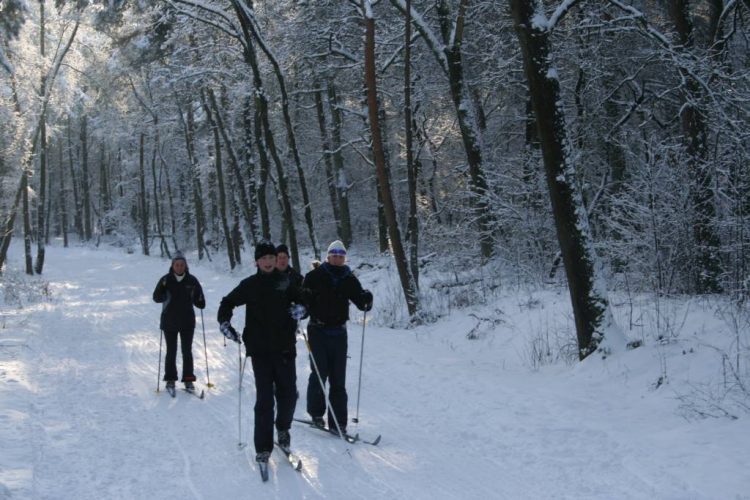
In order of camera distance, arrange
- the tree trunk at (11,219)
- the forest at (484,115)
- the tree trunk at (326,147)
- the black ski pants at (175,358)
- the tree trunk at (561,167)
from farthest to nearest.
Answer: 1. the tree trunk at (326,147)
2. the tree trunk at (11,219)
3. the forest at (484,115)
4. the black ski pants at (175,358)
5. the tree trunk at (561,167)

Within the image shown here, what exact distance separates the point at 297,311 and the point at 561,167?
4688mm

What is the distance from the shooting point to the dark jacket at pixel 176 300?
952 cm

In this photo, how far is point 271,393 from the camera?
623 cm

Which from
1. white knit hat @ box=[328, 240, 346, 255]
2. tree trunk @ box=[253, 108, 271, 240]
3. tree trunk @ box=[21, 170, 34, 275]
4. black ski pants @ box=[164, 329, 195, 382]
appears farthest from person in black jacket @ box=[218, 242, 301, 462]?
tree trunk @ box=[21, 170, 34, 275]

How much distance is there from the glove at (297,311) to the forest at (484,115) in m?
4.47

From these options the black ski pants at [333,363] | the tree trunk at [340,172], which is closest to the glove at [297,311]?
the black ski pants at [333,363]

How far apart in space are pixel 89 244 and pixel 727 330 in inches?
2371

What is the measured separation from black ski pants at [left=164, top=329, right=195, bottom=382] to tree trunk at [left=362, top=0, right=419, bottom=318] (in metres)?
6.29

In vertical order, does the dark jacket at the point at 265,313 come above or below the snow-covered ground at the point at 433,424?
above

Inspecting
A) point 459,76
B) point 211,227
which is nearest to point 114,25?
point 459,76

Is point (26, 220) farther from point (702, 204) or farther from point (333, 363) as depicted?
point (702, 204)

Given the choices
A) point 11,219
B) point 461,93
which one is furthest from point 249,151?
point 461,93

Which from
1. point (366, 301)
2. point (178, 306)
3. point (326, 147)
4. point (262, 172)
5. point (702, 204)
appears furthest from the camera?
point (326, 147)

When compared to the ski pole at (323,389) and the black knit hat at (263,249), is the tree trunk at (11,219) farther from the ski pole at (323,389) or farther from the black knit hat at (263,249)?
the black knit hat at (263,249)
